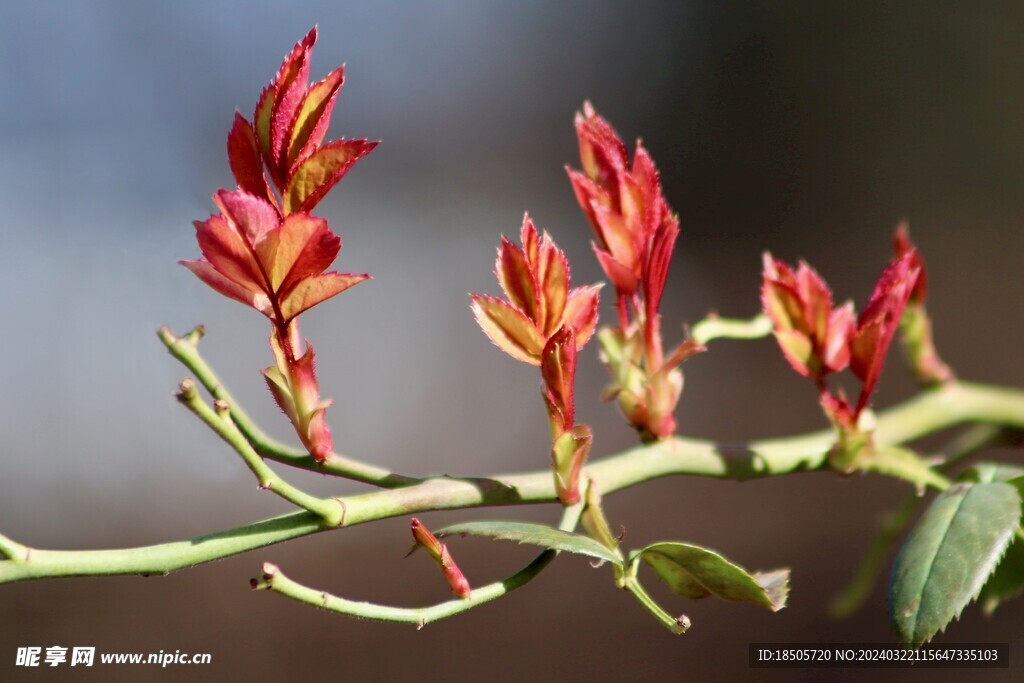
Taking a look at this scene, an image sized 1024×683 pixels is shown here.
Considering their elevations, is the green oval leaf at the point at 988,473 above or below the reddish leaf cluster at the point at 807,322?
below

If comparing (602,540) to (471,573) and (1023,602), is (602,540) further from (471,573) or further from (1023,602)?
(471,573)

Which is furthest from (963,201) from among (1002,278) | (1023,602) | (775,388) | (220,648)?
(220,648)

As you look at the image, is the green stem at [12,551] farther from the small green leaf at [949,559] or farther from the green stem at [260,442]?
the small green leaf at [949,559]

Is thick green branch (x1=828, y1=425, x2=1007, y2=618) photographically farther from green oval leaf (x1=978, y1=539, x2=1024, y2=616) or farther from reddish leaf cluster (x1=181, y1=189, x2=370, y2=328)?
reddish leaf cluster (x1=181, y1=189, x2=370, y2=328)

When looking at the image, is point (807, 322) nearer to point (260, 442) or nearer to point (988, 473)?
point (988, 473)

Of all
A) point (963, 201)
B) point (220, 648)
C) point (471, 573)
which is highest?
point (963, 201)

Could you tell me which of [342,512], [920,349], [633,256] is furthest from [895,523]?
[342,512]

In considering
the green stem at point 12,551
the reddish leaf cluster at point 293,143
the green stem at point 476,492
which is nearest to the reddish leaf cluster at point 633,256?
the green stem at point 476,492
